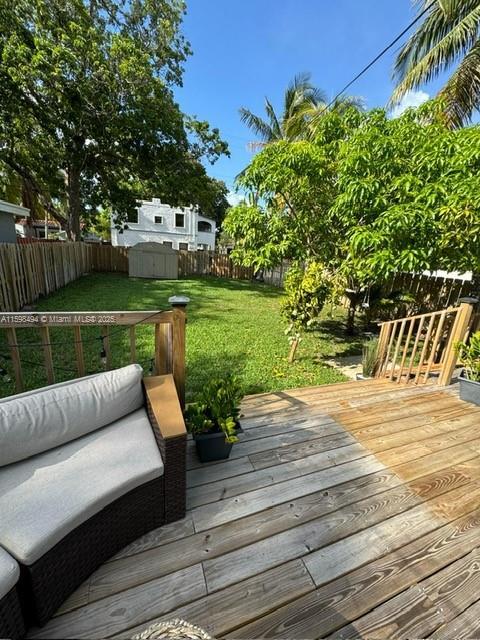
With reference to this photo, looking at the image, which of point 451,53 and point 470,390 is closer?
point 470,390

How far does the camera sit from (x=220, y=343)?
4.87 m

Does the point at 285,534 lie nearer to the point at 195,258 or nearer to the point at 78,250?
the point at 78,250

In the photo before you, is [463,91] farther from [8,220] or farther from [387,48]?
[8,220]

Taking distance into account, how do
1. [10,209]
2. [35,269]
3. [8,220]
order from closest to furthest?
[35,269] → [10,209] → [8,220]

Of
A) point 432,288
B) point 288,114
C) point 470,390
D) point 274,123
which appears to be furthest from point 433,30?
point 470,390

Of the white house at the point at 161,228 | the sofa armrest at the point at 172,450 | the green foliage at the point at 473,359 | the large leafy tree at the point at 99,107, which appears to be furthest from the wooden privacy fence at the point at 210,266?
the sofa armrest at the point at 172,450

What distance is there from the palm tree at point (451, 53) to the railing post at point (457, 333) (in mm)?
4510

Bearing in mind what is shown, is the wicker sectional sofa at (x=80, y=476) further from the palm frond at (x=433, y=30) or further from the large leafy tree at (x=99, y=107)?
the large leafy tree at (x=99, y=107)

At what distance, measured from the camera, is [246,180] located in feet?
15.2

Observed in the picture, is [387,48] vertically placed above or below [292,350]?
above

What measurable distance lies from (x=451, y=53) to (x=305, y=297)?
6.51 m

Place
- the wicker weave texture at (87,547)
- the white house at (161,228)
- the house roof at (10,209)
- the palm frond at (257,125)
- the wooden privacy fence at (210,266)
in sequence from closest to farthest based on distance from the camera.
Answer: the wicker weave texture at (87,547), the house roof at (10,209), the palm frond at (257,125), the wooden privacy fence at (210,266), the white house at (161,228)

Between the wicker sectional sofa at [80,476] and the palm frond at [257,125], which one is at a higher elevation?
the palm frond at [257,125]

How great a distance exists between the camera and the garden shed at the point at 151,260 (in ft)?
40.0
